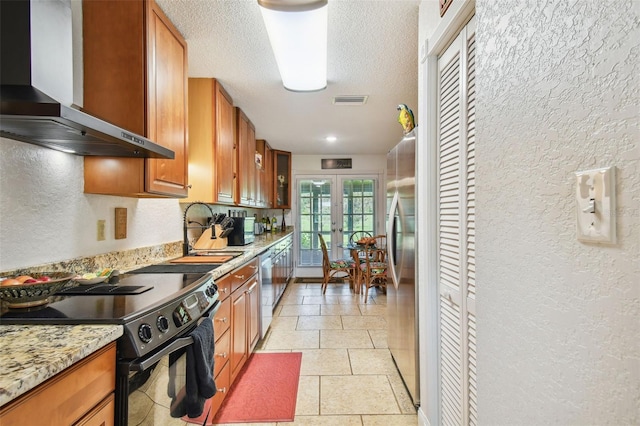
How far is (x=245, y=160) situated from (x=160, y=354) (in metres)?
2.99

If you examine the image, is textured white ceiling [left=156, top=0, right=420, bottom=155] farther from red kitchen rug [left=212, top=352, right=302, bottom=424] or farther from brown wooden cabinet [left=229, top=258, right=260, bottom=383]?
red kitchen rug [left=212, top=352, right=302, bottom=424]

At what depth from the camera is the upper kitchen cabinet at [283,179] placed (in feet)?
20.2

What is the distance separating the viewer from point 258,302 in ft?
9.95

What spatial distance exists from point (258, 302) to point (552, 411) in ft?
8.49

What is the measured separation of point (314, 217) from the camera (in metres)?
6.48

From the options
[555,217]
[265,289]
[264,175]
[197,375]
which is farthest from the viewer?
[264,175]

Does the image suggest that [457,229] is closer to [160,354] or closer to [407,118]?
[407,118]

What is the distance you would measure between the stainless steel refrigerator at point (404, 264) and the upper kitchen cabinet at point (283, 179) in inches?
143

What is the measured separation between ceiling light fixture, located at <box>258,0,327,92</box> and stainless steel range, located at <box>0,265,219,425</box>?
1418mm

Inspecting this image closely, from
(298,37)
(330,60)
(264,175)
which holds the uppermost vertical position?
(330,60)

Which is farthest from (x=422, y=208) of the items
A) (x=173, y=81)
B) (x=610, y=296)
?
(x=173, y=81)

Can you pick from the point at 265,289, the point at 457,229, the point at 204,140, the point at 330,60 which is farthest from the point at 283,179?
the point at 457,229

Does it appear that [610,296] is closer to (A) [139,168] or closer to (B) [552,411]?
(B) [552,411]

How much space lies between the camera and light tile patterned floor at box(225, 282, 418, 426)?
2068 millimetres
